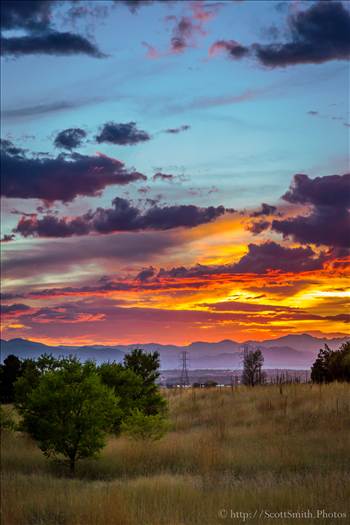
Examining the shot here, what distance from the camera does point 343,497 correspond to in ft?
41.9

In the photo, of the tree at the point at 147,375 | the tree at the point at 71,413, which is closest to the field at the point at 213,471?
the tree at the point at 71,413

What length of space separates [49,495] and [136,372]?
15.8m

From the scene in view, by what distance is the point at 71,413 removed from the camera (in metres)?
20.5

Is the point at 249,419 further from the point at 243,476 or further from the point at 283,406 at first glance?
the point at 243,476

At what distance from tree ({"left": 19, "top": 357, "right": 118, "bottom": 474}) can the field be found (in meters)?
0.84

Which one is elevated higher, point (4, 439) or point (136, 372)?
point (136, 372)

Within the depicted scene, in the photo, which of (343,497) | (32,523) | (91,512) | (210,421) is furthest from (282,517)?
(210,421)

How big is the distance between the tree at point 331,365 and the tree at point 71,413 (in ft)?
67.8

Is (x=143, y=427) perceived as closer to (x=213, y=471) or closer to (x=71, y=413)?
(x=71, y=413)

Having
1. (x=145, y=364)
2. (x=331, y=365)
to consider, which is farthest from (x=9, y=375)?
(x=331, y=365)

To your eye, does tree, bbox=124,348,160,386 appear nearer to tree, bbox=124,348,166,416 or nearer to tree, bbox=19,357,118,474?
tree, bbox=124,348,166,416

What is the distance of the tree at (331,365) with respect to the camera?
38.7 meters

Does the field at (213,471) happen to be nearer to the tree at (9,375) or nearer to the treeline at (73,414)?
the treeline at (73,414)

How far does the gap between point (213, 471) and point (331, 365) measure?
78.4 feet
